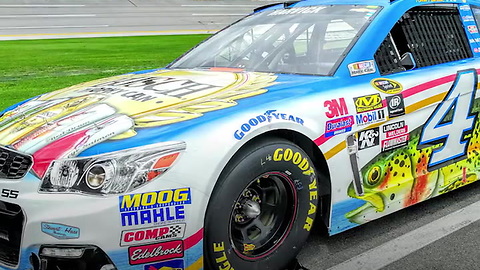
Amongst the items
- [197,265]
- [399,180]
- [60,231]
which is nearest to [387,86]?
[399,180]

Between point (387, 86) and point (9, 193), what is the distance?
2.11m

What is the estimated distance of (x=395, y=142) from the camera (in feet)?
10.2

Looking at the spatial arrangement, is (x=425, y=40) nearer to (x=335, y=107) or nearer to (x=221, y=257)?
(x=335, y=107)

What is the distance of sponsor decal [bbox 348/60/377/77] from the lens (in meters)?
3.10

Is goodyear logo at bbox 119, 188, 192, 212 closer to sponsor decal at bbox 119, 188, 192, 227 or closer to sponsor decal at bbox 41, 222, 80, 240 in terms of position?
sponsor decal at bbox 119, 188, 192, 227

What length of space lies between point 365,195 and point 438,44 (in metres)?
1.37

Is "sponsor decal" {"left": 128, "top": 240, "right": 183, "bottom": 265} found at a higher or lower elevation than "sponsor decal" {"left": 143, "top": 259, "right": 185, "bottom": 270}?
higher

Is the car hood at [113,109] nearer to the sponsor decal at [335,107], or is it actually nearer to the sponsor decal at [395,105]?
the sponsor decal at [335,107]

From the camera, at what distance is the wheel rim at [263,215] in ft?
8.54

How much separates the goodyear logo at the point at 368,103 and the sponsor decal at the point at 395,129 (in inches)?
5.2

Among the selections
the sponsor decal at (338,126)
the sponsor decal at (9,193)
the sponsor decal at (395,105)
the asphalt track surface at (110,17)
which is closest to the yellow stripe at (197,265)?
the sponsor decal at (9,193)

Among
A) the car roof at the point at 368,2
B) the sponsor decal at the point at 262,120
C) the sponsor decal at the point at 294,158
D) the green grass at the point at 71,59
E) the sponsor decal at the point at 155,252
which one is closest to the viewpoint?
the sponsor decal at the point at 155,252

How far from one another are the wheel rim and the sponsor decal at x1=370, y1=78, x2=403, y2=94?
0.85 metres

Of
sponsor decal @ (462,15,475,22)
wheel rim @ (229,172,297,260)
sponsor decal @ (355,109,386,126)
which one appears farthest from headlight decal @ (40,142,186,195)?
sponsor decal @ (462,15,475,22)
